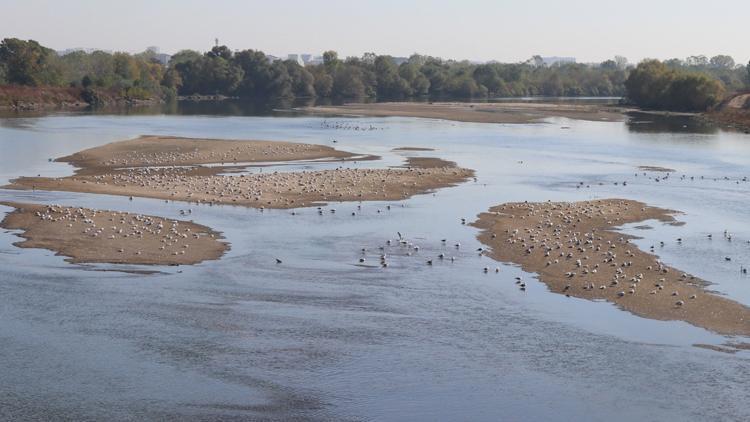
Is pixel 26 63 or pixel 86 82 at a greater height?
pixel 26 63

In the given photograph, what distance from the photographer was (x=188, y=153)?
58.7m

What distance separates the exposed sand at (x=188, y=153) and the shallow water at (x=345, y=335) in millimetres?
16181

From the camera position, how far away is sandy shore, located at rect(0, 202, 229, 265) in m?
29.1

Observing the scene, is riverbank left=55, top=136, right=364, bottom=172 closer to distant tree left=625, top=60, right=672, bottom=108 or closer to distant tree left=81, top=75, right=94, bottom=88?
distant tree left=81, top=75, right=94, bottom=88

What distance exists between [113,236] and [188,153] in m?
27.9

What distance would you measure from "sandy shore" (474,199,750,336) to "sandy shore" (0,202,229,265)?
9990 millimetres

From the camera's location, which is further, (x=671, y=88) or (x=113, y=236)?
(x=671, y=88)

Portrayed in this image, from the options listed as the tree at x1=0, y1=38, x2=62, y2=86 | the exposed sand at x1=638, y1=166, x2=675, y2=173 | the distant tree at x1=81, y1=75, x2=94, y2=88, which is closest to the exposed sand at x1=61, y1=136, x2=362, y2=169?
the exposed sand at x1=638, y1=166, x2=675, y2=173

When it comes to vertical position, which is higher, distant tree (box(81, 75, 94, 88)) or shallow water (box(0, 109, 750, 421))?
distant tree (box(81, 75, 94, 88))

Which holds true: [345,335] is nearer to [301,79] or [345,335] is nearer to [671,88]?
[671,88]

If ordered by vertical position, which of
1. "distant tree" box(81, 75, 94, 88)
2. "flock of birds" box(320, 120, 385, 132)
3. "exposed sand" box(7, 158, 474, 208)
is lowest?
"exposed sand" box(7, 158, 474, 208)

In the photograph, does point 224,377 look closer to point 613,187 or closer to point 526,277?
point 526,277

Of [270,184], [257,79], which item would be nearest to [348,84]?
[257,79]

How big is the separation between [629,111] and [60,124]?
3074 inches
